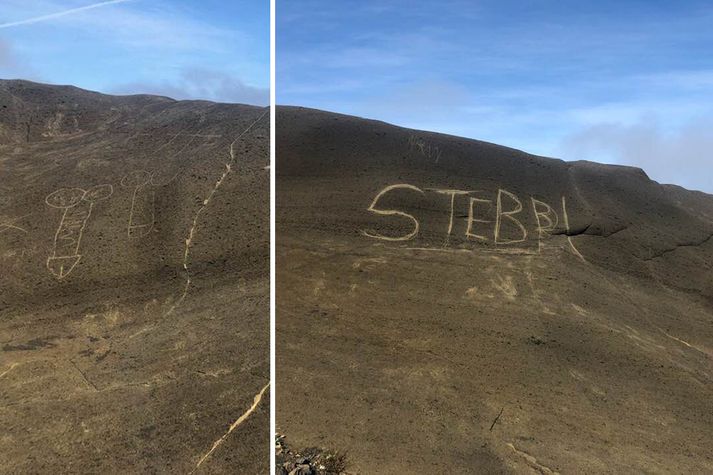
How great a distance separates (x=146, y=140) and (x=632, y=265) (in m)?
9.58

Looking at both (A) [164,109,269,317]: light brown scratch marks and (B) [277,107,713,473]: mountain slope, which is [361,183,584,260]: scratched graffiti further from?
(A) [164,109,269,317]: light brown scratch marks

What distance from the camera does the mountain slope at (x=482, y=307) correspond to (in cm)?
636

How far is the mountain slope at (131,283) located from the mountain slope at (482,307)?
43.1 inches

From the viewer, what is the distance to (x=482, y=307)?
8.57 metres

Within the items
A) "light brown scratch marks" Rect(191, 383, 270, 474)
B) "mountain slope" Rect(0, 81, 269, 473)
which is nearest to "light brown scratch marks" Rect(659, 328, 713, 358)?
"mountain slope" Rect(0, 81, 269, 473)

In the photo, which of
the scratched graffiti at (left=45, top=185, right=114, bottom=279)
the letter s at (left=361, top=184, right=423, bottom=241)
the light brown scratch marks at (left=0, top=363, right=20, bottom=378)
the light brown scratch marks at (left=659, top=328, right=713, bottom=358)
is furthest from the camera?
the letter s at (left=361, top=184, right=423, bottom=241)

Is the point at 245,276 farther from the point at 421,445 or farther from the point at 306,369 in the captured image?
the point at 421,445

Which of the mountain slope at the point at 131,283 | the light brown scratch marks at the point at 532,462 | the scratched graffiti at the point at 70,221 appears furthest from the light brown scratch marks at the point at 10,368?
the light brown scratch marks at the point at 532,462

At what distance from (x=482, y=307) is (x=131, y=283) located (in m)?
5.30

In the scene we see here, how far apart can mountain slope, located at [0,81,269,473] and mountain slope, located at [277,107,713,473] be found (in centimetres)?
109

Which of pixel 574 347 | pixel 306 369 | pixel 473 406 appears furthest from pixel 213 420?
pixel 574 347

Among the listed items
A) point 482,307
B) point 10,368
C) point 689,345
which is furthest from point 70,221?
point 689,345

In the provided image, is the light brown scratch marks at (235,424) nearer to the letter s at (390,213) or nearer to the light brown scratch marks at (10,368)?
the light brown scratch marks at (10,368)

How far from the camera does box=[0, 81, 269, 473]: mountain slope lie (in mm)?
5379
